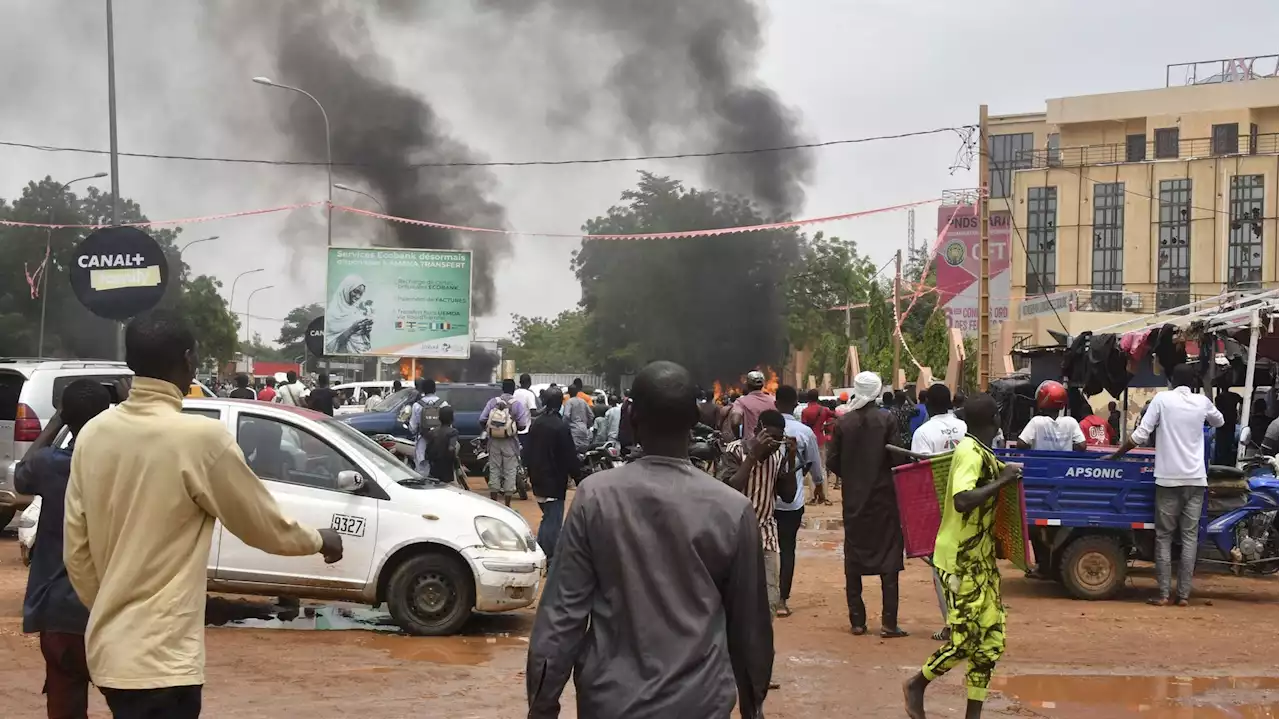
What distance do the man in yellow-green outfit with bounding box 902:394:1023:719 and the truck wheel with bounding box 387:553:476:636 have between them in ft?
11.2

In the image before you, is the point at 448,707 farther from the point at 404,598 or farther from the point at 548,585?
the point at 548,585

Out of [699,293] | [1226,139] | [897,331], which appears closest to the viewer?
[897,331]

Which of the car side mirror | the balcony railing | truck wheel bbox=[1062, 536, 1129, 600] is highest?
the balcony railing

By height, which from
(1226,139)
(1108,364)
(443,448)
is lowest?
(443,448)

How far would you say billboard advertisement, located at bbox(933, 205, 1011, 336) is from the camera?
4336 centimetres

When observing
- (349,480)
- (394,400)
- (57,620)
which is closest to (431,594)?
(349,480)

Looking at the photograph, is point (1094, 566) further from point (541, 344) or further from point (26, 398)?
point (541, 344)

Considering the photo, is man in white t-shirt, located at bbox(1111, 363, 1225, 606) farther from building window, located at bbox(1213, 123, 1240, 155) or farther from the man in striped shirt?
building window, located at bbox(1213, 123, 1240, 155)

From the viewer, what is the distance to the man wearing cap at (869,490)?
901 cm

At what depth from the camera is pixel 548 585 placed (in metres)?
3.30

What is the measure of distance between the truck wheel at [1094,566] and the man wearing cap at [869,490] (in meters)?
2.37

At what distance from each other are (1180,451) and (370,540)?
19.7 feet

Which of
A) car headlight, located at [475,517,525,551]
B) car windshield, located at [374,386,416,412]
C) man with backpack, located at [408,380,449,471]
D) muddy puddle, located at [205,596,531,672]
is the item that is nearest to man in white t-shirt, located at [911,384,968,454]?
car headlight, located at [475,517,525,551]

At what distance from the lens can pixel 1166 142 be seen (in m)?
60.4
